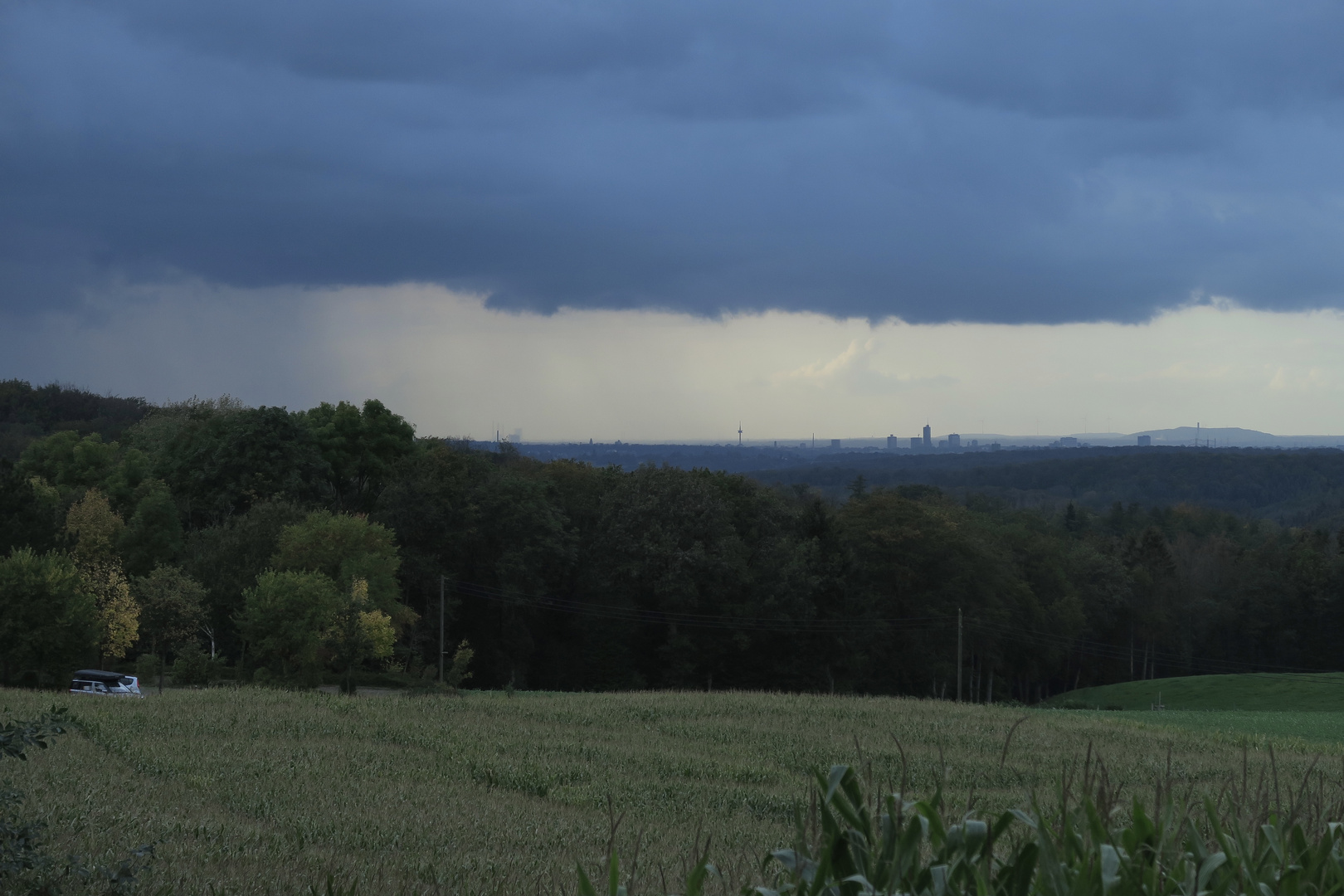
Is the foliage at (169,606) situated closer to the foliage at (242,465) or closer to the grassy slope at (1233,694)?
the foliage at (242,465)

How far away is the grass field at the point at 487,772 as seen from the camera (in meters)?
10.0

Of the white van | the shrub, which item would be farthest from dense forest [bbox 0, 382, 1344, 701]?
the white van

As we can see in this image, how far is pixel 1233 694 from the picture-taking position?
59844 millimetres

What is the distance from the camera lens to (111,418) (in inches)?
5428

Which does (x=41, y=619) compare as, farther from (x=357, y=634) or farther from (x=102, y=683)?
(x=357, y=634)

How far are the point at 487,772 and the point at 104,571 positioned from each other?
126 feet

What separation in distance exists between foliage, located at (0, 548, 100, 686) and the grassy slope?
53904 mm

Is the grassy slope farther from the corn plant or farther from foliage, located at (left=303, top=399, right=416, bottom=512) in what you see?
the corn plant

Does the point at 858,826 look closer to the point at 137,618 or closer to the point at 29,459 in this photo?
the point at 137,618

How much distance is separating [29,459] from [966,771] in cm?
7364

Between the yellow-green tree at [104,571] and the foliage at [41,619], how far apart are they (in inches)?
66.5

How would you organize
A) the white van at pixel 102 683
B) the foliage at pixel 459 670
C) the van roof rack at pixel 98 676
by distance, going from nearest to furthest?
the white van at pixel 102 683 → the van roof rack at pixel 98 676 → the foliage at pixel 459 670

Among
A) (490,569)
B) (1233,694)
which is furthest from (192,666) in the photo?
(1233,694)

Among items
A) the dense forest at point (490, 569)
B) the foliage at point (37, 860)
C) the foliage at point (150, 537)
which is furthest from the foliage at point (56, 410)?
the foliage at point (37, 860)
